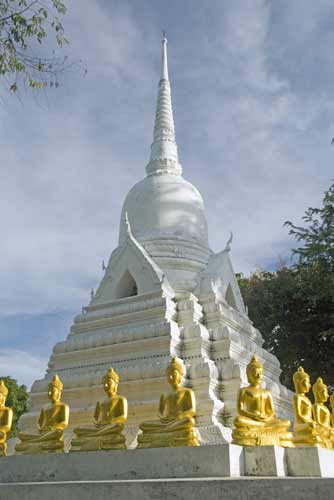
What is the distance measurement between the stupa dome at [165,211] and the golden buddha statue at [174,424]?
29.8ft

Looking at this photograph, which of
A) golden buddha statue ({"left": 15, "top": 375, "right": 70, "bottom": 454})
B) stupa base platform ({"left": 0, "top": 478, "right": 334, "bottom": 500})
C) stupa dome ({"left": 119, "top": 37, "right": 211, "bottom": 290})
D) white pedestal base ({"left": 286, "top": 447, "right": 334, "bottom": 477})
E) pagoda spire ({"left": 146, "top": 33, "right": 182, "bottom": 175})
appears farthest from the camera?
pagoda spire ({"left": 146, "top": 33, "right": 182, "bottom": 175})

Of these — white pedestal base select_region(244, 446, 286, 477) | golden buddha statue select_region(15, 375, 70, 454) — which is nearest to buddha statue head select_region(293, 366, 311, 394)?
white pedestal base select_region(244, 446, 286, 477)

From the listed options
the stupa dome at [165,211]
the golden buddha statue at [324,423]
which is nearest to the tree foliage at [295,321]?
the stupa dome at [165,211]

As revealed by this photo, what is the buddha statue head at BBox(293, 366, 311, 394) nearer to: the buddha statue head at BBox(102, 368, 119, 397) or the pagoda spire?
the buddha statue head at BBox(102, 368, 119, 397)

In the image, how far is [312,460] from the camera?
664 cm

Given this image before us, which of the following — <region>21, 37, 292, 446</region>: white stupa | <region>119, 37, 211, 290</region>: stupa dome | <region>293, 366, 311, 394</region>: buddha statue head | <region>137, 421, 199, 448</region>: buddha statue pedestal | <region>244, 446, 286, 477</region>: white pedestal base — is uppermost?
<region>119, 37, 211, 290</region>: stupa dome

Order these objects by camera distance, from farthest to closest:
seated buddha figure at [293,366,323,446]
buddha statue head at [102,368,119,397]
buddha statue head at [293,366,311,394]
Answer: buddha statue head at [102,368,119,397] → buddha statue head at [293,366,311,394] → seated buddha figure at [293,366,323,446]

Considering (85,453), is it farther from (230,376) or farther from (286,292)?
(286,292)

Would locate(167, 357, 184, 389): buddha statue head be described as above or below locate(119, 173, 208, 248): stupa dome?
below

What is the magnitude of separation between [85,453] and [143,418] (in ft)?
13.6

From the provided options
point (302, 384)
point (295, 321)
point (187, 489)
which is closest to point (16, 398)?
point (295, 321)

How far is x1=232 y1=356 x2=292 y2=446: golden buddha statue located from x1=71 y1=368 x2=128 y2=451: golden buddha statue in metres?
1.83

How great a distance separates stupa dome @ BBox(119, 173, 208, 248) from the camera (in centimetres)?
1728

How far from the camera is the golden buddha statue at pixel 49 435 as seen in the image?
8539 mm
